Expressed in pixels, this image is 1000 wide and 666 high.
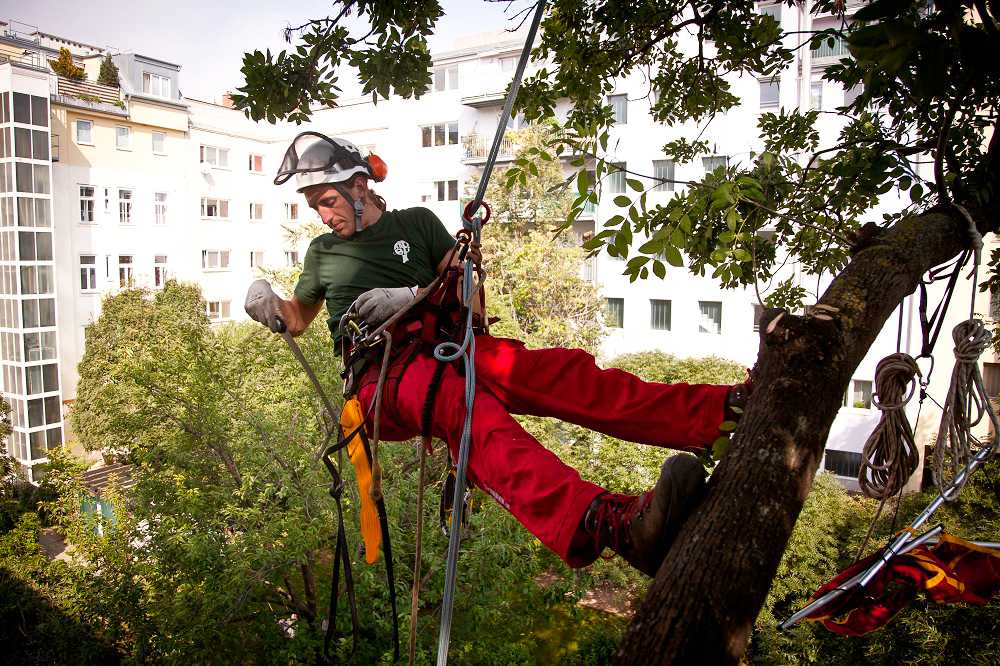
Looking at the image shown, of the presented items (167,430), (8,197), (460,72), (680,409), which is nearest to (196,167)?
(8,197)

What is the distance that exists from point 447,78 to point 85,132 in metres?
9.70

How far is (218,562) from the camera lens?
25.2ft

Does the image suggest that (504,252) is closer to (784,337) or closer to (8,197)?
(8,197)

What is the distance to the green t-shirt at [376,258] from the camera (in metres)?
2.86

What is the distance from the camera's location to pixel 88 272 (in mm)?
20406

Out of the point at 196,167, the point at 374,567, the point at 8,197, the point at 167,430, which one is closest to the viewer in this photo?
the point at 374,567

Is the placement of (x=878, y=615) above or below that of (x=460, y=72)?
below

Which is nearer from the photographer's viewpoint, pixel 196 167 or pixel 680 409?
pixel 680 409

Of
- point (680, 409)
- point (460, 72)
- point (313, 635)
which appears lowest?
point (313, 635)

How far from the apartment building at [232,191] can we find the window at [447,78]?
40 millimetres

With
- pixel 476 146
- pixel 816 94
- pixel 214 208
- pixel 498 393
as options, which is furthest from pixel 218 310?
pixel 498 393

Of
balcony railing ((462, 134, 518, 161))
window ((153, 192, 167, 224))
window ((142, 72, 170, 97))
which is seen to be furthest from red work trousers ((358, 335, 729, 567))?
window ((142, 72, 170, 97))

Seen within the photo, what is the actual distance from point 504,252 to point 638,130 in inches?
180

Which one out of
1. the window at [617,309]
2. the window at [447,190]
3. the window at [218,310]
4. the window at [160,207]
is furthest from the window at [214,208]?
the window at [617,309]
